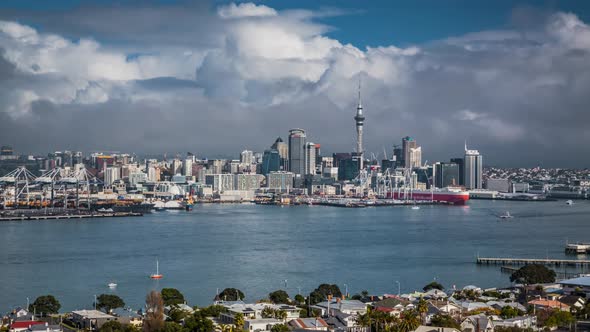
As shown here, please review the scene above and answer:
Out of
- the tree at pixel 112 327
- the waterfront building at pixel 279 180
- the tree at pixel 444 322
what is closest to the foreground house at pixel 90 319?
the tree at pixel 112 327

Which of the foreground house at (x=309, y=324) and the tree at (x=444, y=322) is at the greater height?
the tree at (x=444, y=322)

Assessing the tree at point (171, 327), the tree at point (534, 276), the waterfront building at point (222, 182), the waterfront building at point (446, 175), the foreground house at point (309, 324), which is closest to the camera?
the tree at point (171, 327)

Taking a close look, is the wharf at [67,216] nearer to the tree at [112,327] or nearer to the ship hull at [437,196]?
the ship hull at [437,196]

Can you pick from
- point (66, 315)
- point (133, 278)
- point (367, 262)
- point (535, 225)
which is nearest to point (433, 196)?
point (535, 225)

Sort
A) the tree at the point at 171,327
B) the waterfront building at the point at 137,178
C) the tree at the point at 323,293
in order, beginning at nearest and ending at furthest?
the tree at the point at 171,327 → the tree at the point at 323,293 → the waterfront building at the point at 137,178

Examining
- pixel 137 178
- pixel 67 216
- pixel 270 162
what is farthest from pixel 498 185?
pixel 67 216

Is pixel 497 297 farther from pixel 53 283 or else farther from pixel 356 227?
pixel 356 227

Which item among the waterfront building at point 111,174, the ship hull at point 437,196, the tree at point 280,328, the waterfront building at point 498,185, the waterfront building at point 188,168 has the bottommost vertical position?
the tree at point 280,328
